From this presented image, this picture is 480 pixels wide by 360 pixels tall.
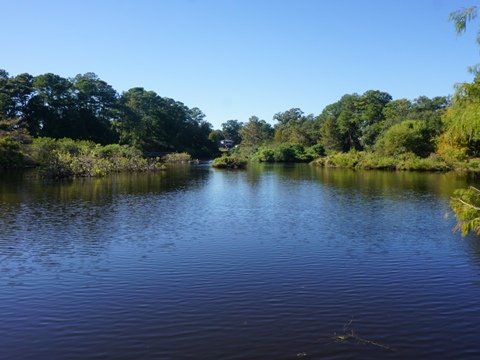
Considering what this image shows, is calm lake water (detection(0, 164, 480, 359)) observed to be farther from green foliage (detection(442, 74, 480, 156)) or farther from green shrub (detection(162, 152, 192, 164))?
green shrub (detection(162, 152, 192, 164))

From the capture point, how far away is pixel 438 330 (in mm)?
8000

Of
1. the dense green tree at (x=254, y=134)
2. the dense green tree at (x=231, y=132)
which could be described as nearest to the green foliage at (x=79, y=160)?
the dense green tree at (x=254, y=134)

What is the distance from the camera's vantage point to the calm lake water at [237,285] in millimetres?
7531

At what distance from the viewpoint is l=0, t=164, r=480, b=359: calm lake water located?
7531mm

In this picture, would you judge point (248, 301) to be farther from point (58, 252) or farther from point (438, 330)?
point (58, 252)

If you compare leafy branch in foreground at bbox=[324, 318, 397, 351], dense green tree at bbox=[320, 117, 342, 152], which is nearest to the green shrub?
dense green tree at bbox=[320, 117, 342, 152]

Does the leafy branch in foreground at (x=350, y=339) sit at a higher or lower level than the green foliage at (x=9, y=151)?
lower

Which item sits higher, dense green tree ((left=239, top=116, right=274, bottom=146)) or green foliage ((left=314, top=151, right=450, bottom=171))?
dense green tree ((left=239, top=116, right=274, bottom=146))

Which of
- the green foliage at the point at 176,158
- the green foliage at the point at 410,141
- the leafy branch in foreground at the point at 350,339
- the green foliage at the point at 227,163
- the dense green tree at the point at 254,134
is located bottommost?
the leafy branch in foreground at the point at 350,339

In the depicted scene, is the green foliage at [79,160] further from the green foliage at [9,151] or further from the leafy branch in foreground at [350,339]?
the leafy branch in foreground at [350,339]

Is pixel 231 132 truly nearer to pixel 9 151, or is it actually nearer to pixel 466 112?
pixel 9 151

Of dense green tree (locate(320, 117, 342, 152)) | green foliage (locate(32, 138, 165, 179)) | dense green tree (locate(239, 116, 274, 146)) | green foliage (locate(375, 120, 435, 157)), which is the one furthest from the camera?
dense green tree (locate(239, 116, 274, 146))

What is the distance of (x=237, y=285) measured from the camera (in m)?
10.8

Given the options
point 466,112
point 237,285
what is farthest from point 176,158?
point 466,112
